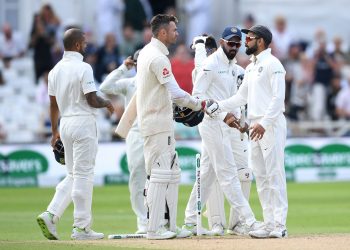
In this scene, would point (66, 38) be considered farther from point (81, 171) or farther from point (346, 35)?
point (346, 35)

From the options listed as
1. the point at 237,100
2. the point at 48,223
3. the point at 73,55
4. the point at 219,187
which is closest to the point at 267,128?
the point at 237,100

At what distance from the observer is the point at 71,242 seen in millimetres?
11930

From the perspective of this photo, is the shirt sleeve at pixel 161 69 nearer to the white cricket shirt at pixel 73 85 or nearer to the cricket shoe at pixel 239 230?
the white cricket shirt at pixel 73 85

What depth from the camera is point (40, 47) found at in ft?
82.1

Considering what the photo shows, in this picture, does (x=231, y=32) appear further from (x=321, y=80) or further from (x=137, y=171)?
(x=321, y=80)

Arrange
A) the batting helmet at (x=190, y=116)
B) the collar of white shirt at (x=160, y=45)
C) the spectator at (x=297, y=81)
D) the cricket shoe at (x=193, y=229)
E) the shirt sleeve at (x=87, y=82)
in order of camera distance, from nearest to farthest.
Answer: the collar of white shirt at (x=160, y=45), the batting helmet at (x=190, y=116), the shirt sleeve at (x=87, y=82), the cricket shoe at (x=193, y=229), the spectator at (x=297, y=81)

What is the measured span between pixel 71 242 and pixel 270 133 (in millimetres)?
2397

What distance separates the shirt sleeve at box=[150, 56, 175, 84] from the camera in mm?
11750

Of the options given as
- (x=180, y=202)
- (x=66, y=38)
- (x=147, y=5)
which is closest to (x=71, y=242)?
(x=66, y=38)

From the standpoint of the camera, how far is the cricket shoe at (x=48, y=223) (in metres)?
12.4

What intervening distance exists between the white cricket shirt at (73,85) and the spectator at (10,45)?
1298 cm

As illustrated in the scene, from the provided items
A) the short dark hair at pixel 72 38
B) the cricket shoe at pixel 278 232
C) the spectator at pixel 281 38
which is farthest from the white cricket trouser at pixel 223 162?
the spectator at pixel 281 38

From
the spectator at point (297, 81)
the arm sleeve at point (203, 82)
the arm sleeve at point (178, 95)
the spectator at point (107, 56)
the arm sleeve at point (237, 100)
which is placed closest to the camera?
the arm sleeve at point (178, 95)

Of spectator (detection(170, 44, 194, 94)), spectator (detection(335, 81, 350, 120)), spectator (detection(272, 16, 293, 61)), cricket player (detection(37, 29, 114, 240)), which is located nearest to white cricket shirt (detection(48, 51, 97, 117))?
cricket player (detection(37, 29, 114, 240))
